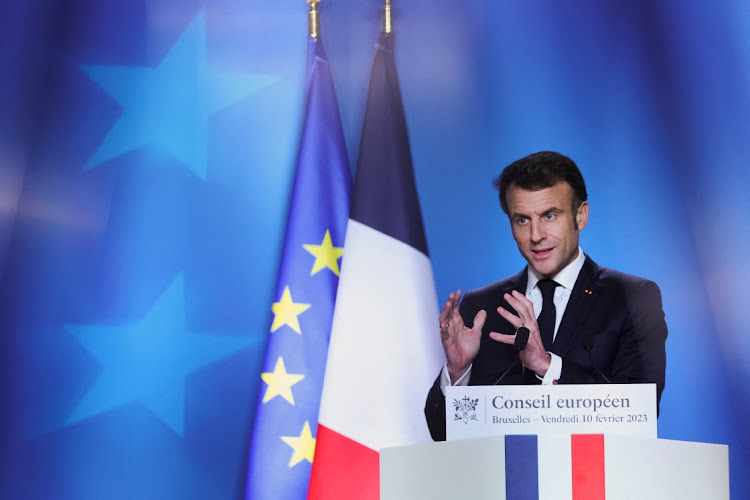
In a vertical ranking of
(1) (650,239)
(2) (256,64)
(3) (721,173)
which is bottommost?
(1) (650,239)

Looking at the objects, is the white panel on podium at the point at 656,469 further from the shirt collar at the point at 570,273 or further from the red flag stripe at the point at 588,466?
the shirt collar at the point at 570,273

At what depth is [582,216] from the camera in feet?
8.79

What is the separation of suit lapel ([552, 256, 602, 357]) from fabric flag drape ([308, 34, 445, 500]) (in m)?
0.41

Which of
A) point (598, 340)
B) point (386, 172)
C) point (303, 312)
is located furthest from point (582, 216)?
point (303, 312)

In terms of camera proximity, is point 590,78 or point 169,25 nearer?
point 590,78

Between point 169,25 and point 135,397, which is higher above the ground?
point 169,25

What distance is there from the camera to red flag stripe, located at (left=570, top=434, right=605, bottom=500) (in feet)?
4.47

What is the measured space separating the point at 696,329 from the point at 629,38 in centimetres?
105

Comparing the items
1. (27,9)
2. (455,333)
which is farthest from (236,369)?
(27,9)

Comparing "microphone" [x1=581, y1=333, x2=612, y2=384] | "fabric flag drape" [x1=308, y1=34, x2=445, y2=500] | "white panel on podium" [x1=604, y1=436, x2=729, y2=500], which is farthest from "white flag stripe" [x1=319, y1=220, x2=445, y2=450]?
"white panel on podium" [x1=604, y1=436, x2=729, y2=500]

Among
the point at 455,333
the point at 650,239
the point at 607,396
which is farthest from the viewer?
the point at 650,239

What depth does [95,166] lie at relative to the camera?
9.92 feet

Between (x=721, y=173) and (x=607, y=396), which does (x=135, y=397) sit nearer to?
(x=607, y=396)

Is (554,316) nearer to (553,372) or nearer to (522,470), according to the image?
(553,372)
